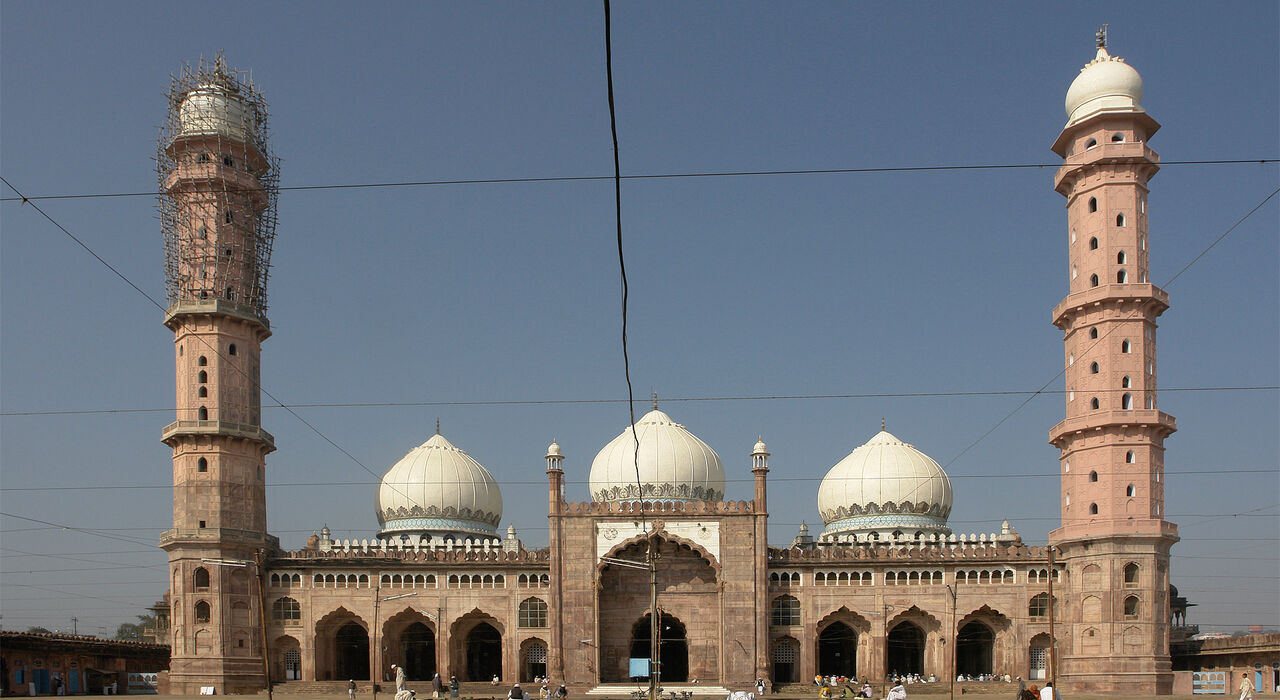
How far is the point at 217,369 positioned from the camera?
1996 inches

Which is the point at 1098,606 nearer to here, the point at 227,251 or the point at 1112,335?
the point at 1112,335

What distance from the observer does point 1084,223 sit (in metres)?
50.3

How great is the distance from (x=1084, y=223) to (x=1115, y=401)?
7243 mm

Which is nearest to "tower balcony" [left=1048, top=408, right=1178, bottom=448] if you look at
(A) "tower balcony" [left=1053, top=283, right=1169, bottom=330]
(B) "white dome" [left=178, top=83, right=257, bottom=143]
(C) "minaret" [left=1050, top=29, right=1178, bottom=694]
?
(C) "minaret" [left=1050, top=29, right=1178, bottom=694]

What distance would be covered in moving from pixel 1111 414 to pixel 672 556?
1851 cm

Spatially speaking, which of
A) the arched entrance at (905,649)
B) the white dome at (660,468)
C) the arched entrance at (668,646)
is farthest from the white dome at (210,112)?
the arched entrance at (905,649)

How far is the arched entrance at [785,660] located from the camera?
176 feet

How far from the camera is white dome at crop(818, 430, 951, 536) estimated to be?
192 ft

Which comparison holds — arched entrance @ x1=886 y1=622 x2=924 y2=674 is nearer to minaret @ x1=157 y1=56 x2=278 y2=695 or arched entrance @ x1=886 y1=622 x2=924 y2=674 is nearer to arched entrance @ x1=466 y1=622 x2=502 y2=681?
arched entrance @ x1=466 y1=622 x2=502 y2=681

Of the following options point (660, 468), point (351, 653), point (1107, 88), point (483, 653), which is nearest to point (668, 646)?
point (660, 468)

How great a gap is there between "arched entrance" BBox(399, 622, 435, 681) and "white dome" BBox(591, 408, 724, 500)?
9.79 m

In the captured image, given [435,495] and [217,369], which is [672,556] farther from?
[217,369]

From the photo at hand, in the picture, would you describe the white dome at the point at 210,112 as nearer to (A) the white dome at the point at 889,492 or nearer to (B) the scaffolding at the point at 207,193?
(B) the scaffolding at the point at 207,193

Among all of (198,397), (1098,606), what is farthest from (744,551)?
(198,397)
